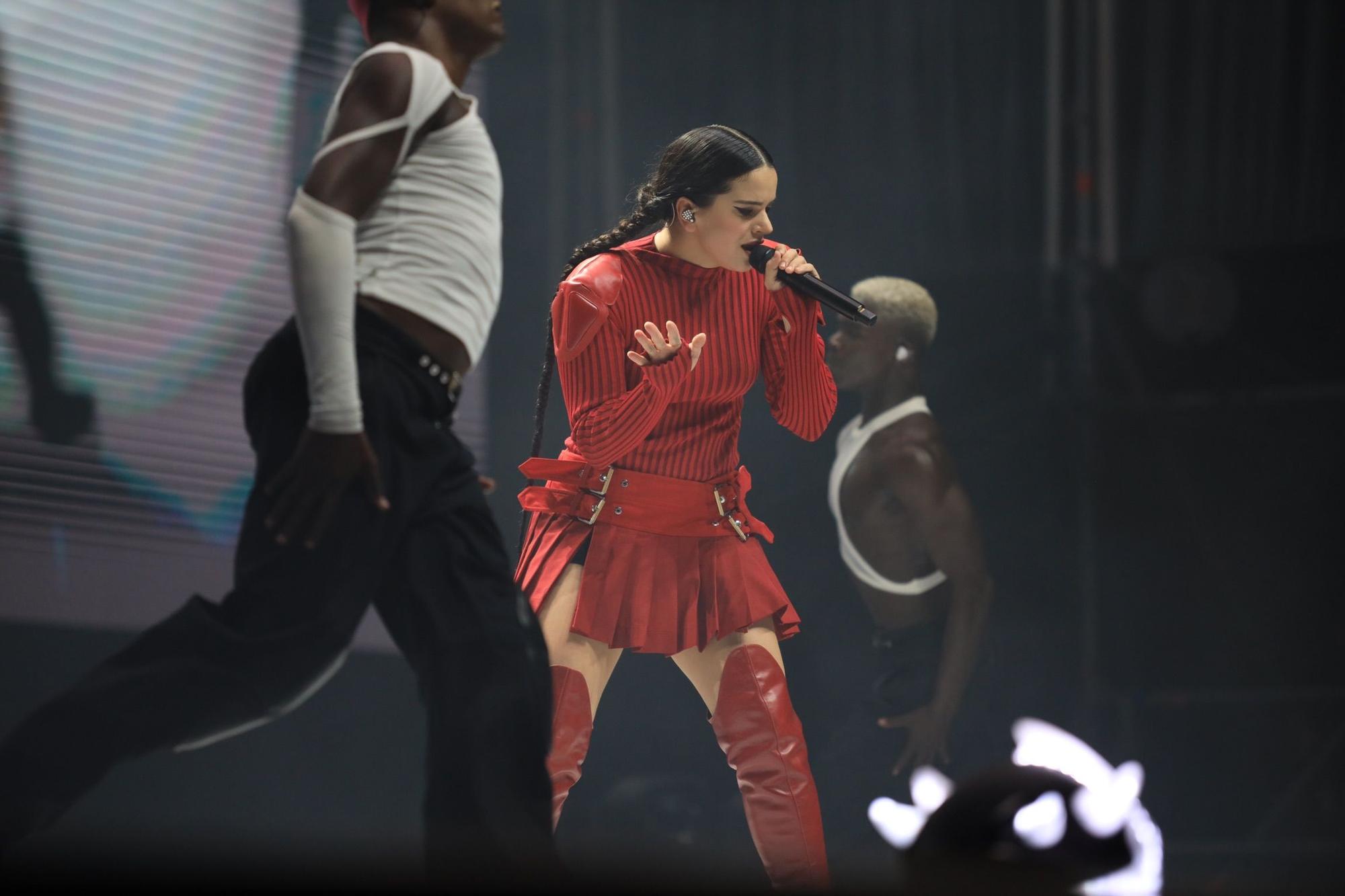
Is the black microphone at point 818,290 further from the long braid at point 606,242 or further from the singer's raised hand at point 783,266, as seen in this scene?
the long braid at point 606,242

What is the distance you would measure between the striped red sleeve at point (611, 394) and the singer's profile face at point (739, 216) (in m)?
0.23

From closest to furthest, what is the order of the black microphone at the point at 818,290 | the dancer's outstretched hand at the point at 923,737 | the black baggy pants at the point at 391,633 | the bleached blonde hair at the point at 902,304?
1. the black baggy pants at the point at 391,633
2. the black microphone at the point at 818,290
3. the dancer's outstretched hand at the point at 923,737
4. the bleached blonde hair at the point at 902,304

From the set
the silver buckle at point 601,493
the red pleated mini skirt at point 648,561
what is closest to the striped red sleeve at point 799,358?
the red pleated mini skirt at point 648,561

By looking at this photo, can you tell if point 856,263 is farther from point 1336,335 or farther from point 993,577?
point 1336,335

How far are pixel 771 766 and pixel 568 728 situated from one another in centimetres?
36

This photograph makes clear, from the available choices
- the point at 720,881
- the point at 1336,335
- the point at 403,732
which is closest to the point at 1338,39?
the point at 1336,335

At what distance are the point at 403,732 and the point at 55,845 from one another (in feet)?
8.92

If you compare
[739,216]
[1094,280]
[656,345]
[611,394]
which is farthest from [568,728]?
[1094,280]

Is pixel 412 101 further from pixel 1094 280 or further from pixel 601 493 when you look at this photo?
pixel 1094 280

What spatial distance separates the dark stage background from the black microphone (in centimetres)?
189

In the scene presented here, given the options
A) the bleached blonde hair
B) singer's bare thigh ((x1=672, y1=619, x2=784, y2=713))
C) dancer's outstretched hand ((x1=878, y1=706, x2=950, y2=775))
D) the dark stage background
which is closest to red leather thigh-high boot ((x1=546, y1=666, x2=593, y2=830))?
singer's bare thigh ((x1=672, y1=619, x2=784, y2=713))

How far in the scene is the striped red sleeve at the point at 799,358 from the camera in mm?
2834

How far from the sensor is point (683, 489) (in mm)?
2740

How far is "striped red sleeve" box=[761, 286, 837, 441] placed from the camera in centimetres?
283
